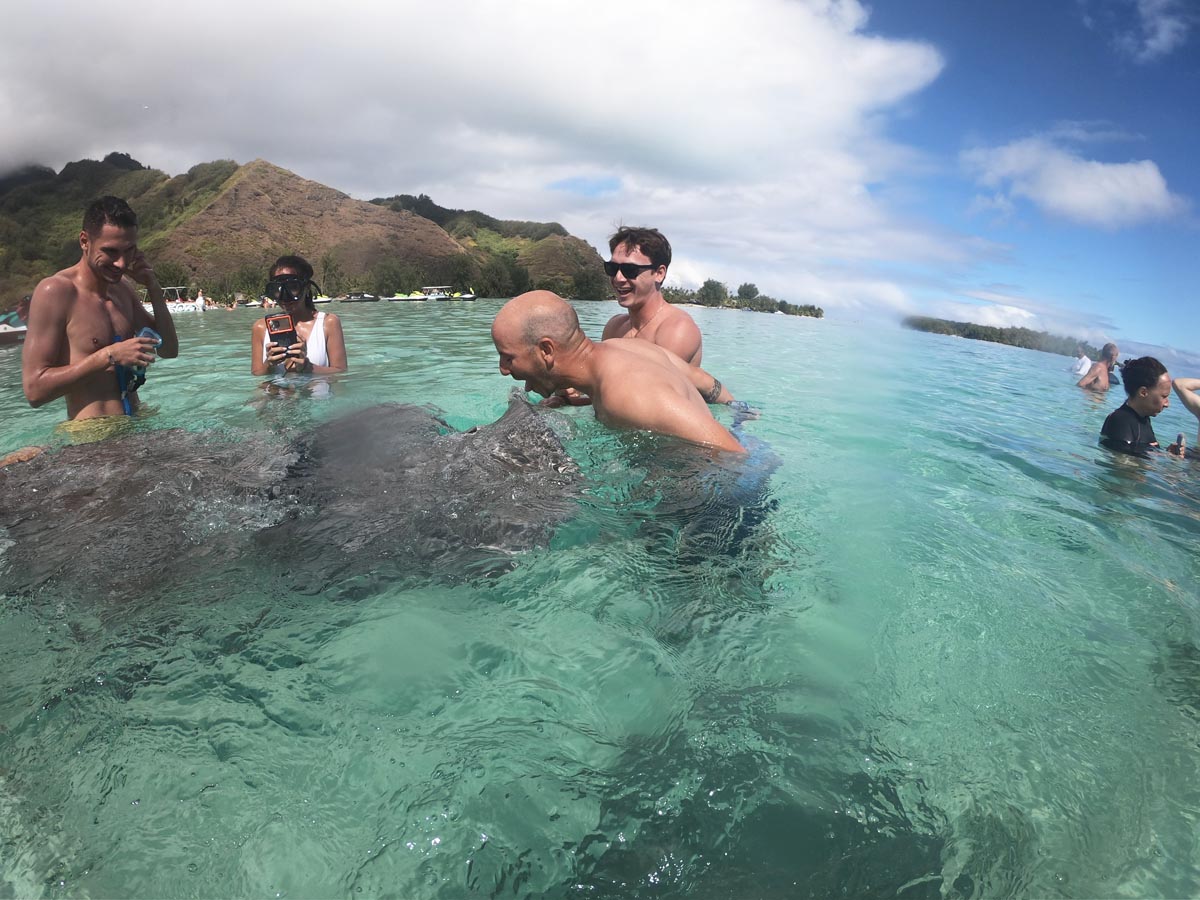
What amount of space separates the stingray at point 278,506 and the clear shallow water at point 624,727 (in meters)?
0.14

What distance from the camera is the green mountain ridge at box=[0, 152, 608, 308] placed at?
86938mm

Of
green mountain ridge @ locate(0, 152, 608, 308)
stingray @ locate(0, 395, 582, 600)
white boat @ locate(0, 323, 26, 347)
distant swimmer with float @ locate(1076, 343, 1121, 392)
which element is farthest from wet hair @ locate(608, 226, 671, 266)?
green mountain ridge @ locate(0, 152, 608, 308)

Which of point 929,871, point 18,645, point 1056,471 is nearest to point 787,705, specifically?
point 929,871

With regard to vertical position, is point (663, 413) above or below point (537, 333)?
below

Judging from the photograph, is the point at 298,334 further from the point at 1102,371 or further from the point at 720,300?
the point at 720,300

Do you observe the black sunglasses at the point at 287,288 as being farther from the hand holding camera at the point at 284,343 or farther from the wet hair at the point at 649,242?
the wet hair at the point at 649,242

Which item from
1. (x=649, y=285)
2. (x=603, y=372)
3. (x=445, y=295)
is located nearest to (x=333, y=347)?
(x=649, y=285)

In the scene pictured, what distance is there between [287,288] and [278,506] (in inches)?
140

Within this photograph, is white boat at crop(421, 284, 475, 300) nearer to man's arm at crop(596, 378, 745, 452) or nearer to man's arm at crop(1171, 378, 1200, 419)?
man's arm at crop(1171, 378, 1200, 419)

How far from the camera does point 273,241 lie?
100562 mm

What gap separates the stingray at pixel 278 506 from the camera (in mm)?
2297

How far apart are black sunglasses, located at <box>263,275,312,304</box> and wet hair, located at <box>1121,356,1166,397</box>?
815 centimetres

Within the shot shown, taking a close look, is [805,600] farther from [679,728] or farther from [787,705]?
[679,728]

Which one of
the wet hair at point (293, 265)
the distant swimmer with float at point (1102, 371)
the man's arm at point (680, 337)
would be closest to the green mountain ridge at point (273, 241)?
the wet hair at point (293, 265)
